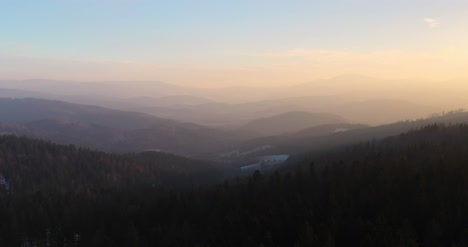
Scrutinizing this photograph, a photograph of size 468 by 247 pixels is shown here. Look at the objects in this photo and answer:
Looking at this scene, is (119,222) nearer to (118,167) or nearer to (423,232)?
(423,232)

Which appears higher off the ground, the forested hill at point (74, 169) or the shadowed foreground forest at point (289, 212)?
the shadowed foreground forest at point (289, 212)

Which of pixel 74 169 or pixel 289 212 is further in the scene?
pixel 74 169

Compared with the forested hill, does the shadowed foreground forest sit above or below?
above

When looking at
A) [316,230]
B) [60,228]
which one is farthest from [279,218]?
[60,228]

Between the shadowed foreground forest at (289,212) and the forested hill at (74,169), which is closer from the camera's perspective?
the shadowed foreground forest at (289,212)

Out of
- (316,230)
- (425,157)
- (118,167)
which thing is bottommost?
(118,167)
